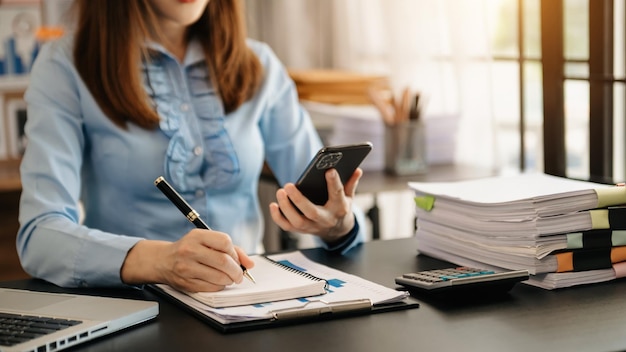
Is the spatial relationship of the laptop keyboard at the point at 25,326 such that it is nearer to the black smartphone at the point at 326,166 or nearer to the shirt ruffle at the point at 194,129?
the black smartphone at the point at 326,166

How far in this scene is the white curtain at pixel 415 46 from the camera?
2.79 meters

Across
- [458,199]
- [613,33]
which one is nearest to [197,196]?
[458,199]

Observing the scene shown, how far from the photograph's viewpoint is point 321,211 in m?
1.57

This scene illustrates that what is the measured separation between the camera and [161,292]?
4.42 feet

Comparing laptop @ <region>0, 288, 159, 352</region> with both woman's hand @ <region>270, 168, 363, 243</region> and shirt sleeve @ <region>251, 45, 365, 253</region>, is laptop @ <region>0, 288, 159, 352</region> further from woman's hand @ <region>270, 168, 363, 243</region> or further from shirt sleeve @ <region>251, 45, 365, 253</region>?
shirt sleeve @ <region>251, 45, 365, 253</region>

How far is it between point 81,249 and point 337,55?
7.32 feet

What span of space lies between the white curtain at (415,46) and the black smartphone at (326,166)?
1.25 metres

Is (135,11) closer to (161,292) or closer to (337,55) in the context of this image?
(161,292)

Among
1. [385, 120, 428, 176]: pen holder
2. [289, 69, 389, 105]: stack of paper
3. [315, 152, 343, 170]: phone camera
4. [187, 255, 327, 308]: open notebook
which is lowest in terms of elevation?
[385, 120, 428, 176]: pen holder

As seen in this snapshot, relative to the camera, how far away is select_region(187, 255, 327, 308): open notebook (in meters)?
1.23

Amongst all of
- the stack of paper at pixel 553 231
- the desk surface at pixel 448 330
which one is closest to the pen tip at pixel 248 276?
the desk surface at pixel 448 330

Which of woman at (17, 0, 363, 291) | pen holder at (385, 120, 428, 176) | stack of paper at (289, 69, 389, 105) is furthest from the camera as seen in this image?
stack of paper at (289, 69, 389, 105)

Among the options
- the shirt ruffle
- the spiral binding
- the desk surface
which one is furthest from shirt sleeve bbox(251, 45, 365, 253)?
the desk surface

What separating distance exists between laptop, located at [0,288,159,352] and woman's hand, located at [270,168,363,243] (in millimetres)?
353
